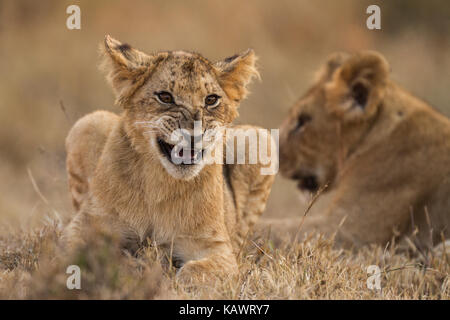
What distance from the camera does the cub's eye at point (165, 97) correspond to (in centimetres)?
370

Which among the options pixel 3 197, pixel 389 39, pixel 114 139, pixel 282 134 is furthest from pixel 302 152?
pixel 389 39

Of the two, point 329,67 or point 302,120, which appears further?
point 329,67

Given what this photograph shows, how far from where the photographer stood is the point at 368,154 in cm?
584

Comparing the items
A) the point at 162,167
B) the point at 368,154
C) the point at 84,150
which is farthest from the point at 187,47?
the point at 162,167

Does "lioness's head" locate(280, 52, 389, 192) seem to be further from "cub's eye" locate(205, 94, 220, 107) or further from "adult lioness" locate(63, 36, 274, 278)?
"cub's eye" locate(205, 94, 220, 107)

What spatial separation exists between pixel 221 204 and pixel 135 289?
1290 mm

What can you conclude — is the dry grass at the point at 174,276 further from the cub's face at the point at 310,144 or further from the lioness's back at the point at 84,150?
the cub's face at the point at 310,144

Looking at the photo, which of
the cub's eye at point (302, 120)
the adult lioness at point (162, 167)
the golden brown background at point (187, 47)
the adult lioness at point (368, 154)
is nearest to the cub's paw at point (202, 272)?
the adult lioness at point (162, 167)

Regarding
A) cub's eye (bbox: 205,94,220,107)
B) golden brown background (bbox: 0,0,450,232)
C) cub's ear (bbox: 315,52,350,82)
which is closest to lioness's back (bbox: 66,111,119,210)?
cub's eye (bbox: 205,94,220,107)

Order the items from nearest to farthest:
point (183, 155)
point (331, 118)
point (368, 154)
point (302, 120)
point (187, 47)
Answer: point (183, 155)
point (368, 154)
point (331, 118)
point (302, 120)
point (187, 47)

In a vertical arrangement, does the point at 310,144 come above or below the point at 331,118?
below

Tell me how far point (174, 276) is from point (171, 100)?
974 mm

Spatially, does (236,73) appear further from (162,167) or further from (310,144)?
(310,144)

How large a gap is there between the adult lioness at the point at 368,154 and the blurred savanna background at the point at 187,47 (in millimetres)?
2207
